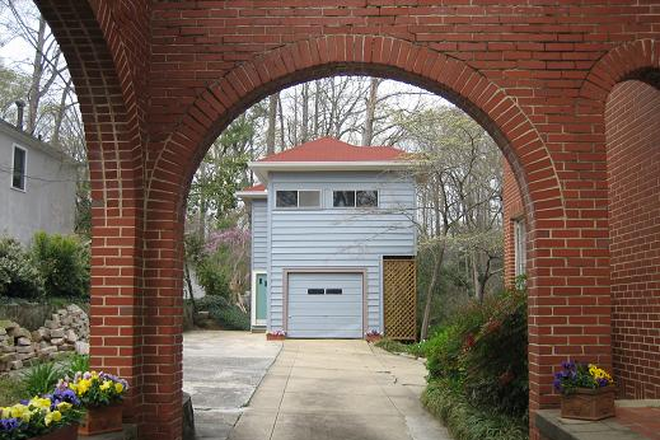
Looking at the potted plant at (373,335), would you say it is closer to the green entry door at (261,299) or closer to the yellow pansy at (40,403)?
the green entry door at (261,299)

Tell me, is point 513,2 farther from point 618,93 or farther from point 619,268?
point 619,268

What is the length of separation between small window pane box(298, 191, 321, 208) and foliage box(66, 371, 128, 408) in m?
16.0

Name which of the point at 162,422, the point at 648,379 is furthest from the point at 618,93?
the point at 162,422

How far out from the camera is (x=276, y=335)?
2039cm

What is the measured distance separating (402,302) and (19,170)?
446 inches

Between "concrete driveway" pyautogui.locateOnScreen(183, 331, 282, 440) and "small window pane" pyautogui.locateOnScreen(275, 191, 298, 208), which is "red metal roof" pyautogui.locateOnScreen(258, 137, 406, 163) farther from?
"concrete driveway" pyautogui.locateOnScreen(183, 331, 282, 440)

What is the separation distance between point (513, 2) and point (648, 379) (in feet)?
12.7

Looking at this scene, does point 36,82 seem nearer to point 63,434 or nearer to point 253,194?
point 253,194

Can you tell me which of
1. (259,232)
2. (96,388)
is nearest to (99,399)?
(96,388)

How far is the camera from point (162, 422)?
18.4 feet

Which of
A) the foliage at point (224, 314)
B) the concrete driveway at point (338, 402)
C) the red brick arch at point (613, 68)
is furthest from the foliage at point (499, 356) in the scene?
the foliage at point (224, 314)

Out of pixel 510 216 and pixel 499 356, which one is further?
pixel 510 216

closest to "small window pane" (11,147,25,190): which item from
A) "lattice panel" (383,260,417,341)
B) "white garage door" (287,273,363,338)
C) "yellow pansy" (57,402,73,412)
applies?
"white garage door" (287,273,363,338)

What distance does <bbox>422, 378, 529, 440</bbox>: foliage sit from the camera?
22.0 feet
